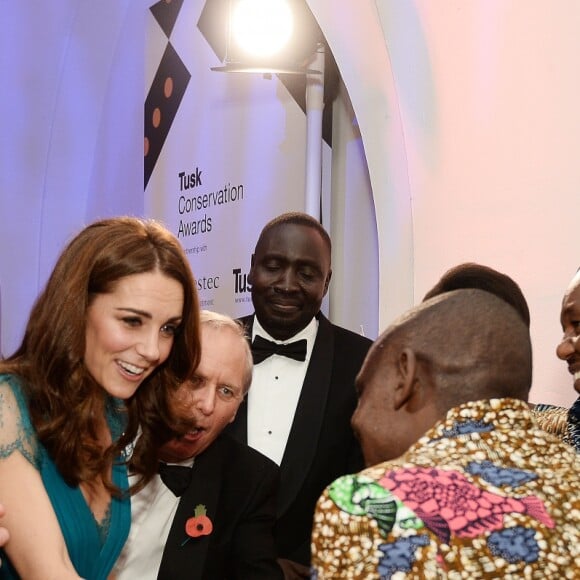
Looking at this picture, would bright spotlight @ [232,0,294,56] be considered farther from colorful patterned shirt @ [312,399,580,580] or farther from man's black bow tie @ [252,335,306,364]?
colorful patterned shirt @ [312,399,580,580]

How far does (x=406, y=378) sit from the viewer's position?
165 centimetres

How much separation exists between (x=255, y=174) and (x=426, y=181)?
6.49 feet

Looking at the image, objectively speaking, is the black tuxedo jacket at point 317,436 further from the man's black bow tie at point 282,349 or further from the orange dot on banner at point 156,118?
the orange dot on banner at point 156,118

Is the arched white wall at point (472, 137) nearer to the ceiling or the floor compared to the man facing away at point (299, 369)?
nearer to the ceiling

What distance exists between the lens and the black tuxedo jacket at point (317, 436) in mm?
3398

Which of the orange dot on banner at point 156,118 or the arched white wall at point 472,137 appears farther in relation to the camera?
the orange dot on banner at point 156,118

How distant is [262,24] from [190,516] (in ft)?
8.63

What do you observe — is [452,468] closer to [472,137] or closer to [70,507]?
[70,507]

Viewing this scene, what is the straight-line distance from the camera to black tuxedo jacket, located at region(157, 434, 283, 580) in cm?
278

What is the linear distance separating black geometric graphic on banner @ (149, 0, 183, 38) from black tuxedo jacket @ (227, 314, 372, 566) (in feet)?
12.0

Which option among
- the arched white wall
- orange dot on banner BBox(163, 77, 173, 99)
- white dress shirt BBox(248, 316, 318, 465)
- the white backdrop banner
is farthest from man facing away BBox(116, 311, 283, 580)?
orange dot on banner BBox(163, 77, 173, 99)

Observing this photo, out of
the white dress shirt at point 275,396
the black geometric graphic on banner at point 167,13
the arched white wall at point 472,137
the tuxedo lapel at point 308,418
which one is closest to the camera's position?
the arched white wall at point 472,137

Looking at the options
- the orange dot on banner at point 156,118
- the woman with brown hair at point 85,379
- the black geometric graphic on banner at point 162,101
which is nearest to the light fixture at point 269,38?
the black geometric graphic on banner at point 162,101

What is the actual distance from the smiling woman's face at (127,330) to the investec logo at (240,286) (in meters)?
2.99
